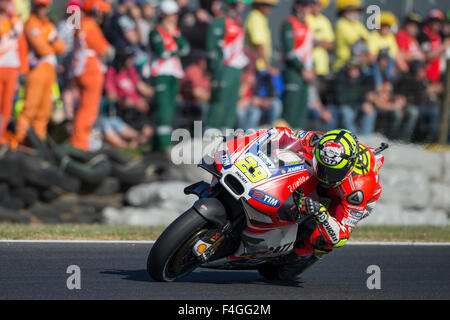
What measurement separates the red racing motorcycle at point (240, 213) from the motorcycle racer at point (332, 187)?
90 millimetres

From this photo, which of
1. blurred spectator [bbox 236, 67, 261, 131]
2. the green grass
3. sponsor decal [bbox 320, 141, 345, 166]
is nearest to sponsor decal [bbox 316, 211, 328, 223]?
sponsor decal [bbox 320, 141, 345, 166]

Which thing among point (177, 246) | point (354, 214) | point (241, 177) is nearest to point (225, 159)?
point (241, 177)

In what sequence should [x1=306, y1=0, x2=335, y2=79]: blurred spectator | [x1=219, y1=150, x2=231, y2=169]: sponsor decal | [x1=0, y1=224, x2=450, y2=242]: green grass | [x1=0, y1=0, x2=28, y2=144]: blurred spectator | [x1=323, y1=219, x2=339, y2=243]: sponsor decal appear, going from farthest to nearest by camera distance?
[x1=306, y1=0, x2=335, y2=79]: blurred spectator
[x1=0, y1=0, x2=28, y2=144]: blurred spectator
[x1=0, y1=224, x2=450, y2=242]: green grass
[x1=323, y1=219, x2=339, y2=243]: sponsor decal
[x1=219, y1=150, x2=231, y2=169]: sponsor decal

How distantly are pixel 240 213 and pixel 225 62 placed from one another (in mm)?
5946

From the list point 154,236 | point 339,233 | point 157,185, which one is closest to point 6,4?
point 157,185

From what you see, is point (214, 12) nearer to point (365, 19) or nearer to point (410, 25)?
point (365, 19)

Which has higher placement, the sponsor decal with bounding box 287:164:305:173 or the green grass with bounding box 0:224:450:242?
the sponsor decal with bounding box 287:164:305:173

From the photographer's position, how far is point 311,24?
12.9 m

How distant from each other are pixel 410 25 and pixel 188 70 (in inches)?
164

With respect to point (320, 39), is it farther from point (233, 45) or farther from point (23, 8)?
point (23, 8)

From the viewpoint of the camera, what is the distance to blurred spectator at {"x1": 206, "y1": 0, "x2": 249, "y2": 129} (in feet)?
37.6

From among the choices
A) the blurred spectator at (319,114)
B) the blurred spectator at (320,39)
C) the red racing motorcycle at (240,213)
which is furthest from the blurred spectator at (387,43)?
the red racing motorcycle at (240,213)

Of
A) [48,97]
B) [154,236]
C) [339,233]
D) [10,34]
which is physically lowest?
[154,236]

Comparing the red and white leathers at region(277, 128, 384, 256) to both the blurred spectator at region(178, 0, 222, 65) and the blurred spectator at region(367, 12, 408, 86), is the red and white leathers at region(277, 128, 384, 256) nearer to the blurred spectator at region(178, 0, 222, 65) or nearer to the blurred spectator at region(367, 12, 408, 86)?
the blurred spectator at region(178, 0, 222, 65)
